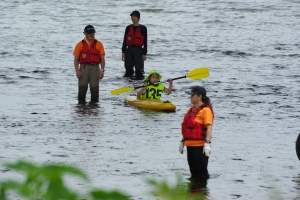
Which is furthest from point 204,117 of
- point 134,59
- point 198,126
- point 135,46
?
point 134,59

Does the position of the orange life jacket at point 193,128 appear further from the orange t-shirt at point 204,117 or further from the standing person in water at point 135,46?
the standing person in water at point 135,46

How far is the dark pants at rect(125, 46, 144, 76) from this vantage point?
23.3 m

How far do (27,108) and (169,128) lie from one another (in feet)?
12.7

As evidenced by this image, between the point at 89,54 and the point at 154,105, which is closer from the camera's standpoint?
the point at 154,105

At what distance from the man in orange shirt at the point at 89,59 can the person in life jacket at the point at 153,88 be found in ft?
3.30

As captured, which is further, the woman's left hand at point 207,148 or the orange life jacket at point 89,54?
the orange life jacket at point 89,54

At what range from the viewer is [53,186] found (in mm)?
2391

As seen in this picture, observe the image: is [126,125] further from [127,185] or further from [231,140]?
[127,185]

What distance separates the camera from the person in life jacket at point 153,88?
1791cm

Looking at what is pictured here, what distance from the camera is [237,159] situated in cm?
1367

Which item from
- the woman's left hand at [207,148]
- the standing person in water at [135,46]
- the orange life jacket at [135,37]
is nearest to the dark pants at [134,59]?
the standing person in water at [135,46]

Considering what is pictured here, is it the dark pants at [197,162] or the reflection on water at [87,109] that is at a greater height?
the dark pants at [197,162]

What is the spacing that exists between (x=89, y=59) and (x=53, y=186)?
16365 mm

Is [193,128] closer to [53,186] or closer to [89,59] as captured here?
[89,59]
